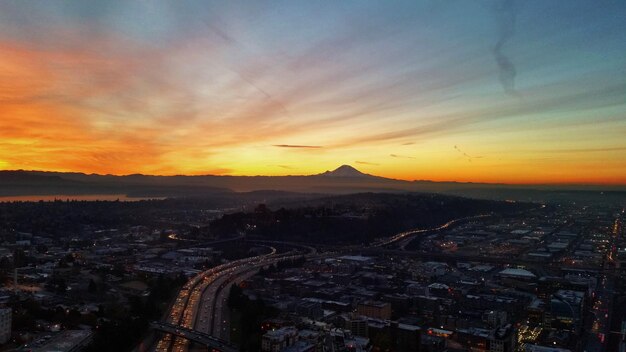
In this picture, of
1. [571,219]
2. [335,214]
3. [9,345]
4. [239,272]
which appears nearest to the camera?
[9,345]

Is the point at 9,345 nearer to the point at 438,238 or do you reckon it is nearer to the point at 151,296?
the point at 151,296

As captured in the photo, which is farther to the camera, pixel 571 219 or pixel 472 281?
pixel 571 219

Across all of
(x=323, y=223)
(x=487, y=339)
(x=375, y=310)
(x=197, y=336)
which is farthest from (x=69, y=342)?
(x=323, y=223)

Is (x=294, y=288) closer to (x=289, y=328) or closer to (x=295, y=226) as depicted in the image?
(x=289, y=328)

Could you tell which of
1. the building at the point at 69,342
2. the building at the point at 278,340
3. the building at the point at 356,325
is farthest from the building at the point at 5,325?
the building at the point at 356,325

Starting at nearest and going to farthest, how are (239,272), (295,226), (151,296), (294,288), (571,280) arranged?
(151,296) → (294,288) → (571,280) → (239,272) → (295,226)

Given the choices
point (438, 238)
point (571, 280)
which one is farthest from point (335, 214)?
point (571, 280)

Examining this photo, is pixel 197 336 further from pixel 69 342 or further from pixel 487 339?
pixel 487 339
